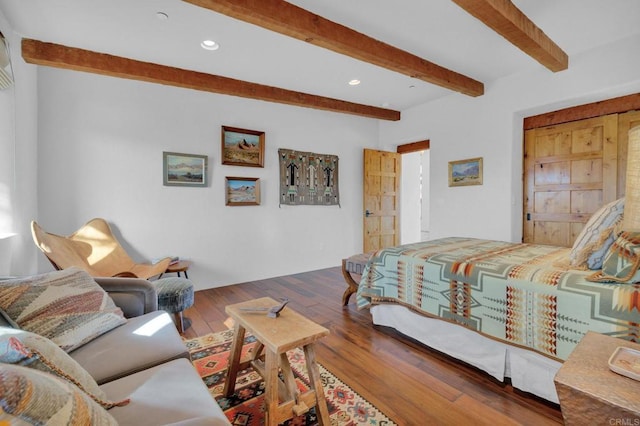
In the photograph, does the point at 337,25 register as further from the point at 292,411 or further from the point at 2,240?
the point at 2,240

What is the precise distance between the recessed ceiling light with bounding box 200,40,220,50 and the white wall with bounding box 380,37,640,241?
134 inches

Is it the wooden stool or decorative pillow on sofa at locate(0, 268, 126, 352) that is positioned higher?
decorative pillow on sofa at locate(0, 268, 126, 352)

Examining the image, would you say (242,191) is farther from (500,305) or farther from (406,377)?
(500,305)

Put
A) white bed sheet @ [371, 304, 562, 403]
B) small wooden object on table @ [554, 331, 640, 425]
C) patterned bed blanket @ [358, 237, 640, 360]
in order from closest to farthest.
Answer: small wooden object on table @ [554, 331, 640, 425] < patterned bed blanket @ [358, 237, 640, 360] < white bed sheet @ [371, 304, 562, 403]

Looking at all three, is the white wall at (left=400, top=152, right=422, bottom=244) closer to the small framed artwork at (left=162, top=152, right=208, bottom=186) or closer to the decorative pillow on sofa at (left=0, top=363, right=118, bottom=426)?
the small framed artwork at (left=162, top=152, right=208, bottom=186)

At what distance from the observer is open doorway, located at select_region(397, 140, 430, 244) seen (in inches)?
290

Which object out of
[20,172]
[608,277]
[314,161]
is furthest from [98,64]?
[608,277]

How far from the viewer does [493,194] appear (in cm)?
410

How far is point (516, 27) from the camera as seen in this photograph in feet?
7.67

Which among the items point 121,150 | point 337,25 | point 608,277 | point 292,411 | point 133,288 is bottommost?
point 292,411

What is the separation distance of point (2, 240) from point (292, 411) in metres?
2.40

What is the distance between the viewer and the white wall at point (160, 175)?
124 inches

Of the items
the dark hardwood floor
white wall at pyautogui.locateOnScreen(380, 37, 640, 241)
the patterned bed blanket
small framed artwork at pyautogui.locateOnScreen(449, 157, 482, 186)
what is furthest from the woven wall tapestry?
the patterned bed blanket

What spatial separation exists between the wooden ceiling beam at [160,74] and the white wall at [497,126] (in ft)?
4.88
